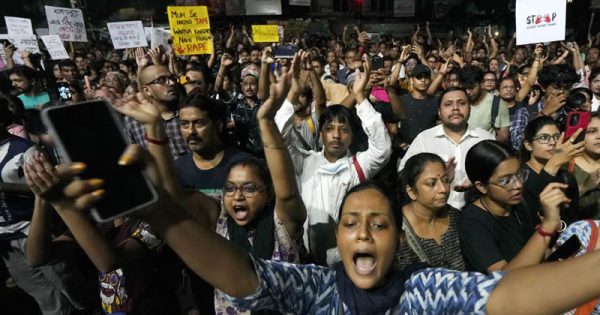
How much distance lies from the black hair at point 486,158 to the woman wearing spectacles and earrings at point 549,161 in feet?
0.78

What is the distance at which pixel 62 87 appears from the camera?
19.1ft

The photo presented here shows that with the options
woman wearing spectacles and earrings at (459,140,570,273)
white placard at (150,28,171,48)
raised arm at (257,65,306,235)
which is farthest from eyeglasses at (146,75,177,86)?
white placard at (150,28,171,48)

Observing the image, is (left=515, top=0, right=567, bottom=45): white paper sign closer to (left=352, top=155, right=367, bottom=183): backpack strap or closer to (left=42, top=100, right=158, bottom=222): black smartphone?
(left=352, top=155, right=367, bottom=183): backpack strap

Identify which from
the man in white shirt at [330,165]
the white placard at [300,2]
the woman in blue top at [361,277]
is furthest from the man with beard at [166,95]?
the white placard at [300,2]

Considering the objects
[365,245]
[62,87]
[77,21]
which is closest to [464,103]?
[365,245]

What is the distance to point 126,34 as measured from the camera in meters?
8.12

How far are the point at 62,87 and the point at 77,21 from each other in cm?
305

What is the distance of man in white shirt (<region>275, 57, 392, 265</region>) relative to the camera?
8.92 ft

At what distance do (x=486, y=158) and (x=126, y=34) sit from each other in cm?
749

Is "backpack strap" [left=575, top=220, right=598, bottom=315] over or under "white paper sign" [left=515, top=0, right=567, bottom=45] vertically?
under

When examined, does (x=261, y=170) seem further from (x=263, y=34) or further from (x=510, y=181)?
(x=263, y=34)

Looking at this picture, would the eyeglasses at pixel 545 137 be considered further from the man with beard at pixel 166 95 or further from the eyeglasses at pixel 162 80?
the eyeglasses at pixel 162 80

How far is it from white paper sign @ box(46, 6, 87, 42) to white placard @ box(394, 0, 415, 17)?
16.2m

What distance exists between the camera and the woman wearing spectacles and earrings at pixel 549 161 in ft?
8.63
